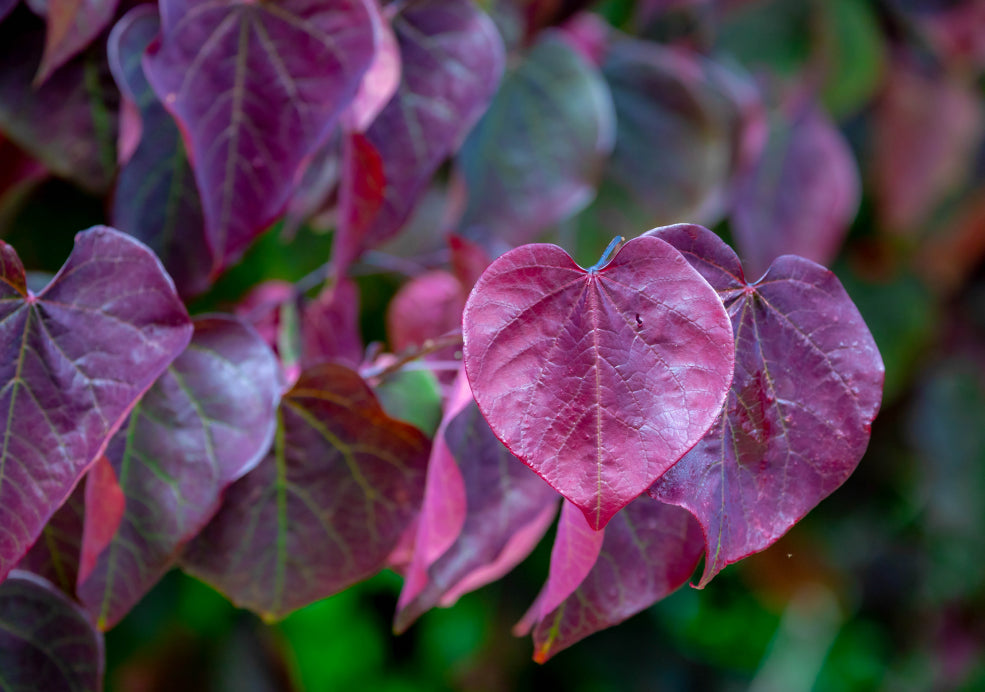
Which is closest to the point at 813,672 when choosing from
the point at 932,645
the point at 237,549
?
the point at 932,645

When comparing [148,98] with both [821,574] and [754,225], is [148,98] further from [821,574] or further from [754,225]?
[821,574]

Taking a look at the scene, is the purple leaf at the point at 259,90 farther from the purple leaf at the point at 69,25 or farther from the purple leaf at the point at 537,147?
the purple leaf at the point at 537,147

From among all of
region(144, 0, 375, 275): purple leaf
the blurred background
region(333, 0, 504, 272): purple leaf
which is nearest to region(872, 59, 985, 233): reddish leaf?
the blurred background

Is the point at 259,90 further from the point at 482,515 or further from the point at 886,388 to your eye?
the point at 886,388

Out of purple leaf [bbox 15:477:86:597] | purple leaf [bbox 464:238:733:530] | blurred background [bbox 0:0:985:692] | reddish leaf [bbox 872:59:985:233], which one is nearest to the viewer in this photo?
purple leaf [bbox 464:238:733:530]

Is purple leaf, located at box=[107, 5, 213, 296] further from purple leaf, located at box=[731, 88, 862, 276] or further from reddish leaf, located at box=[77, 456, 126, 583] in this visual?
purple leaf, located at box=[731, 88, 862, 276]
